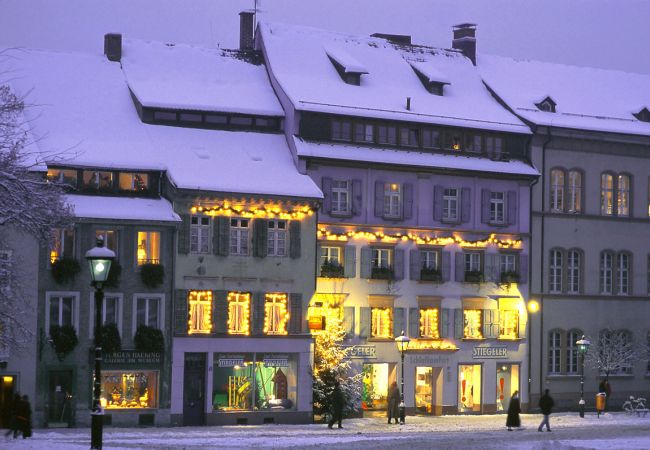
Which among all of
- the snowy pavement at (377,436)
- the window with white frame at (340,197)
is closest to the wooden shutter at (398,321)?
the snowy pavement at (377,436)

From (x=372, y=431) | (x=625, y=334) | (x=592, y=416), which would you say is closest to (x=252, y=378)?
(x=372, y=431)

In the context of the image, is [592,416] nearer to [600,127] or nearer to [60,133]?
[600,127]

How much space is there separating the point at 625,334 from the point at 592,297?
9.15 ft

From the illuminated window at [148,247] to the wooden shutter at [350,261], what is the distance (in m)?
8.93

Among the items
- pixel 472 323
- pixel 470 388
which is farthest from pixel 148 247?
pixel 470 388

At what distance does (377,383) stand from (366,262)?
5.14 metres

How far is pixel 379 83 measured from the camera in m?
66.8

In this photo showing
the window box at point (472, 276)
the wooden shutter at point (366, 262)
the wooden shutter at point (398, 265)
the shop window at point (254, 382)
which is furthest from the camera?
the window box at point (472, 276)

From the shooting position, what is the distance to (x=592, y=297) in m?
69.3

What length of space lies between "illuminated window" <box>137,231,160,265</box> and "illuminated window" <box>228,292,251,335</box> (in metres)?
3.40

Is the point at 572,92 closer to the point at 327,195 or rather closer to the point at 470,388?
the point at 470,388

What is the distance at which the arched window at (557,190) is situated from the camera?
2697 inches

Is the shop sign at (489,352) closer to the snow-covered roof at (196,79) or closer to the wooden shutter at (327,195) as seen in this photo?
the wooden shutter at (327,195)

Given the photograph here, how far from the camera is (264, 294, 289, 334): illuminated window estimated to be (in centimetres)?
5866
